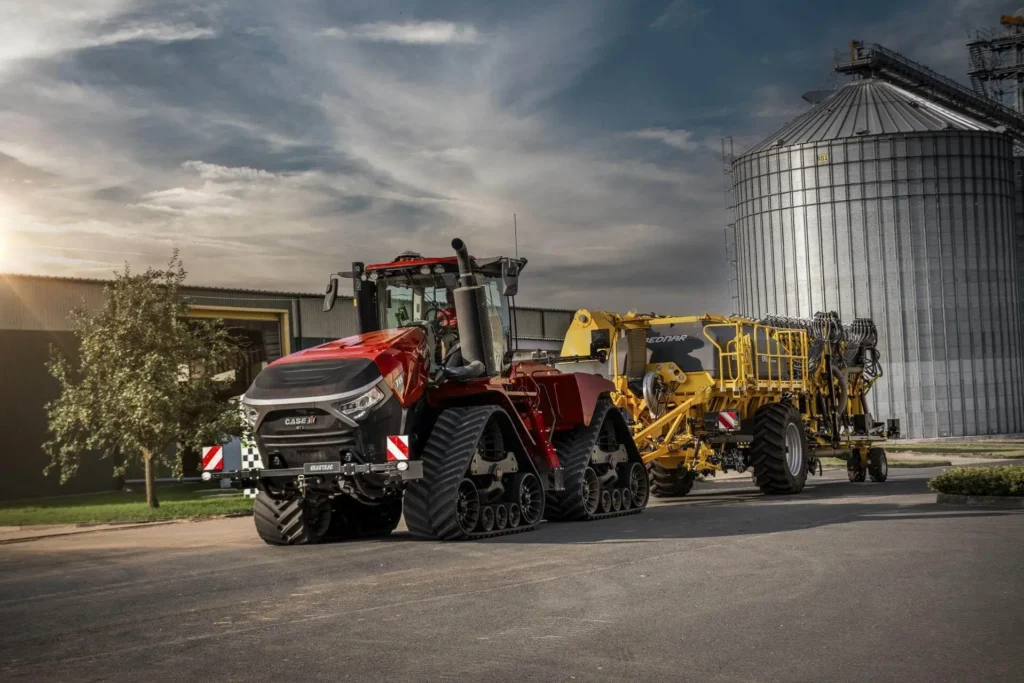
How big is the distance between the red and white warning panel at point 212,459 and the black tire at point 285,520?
697 millimetres

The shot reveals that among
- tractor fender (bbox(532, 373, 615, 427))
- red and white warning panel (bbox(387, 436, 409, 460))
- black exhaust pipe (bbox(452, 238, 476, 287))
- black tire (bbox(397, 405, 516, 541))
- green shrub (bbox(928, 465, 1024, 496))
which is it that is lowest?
→ green shrub (bbox(928, 465, 1024, 496))

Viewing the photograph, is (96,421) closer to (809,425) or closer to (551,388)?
(551,388)

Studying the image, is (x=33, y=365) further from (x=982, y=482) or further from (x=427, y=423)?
(x=982, y=482)

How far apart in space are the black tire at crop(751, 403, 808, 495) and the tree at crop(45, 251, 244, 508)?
10.2m

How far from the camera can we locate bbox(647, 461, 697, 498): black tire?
74.2 ft

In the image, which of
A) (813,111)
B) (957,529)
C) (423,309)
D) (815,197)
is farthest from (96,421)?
(813,111)

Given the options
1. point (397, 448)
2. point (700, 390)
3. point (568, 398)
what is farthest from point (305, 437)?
point (700, 390)

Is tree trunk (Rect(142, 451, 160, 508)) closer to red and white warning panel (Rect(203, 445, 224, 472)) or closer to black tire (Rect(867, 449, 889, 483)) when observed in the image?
red and white warning panel (Rect(203, 445, 224, 472))

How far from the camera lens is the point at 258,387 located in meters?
14.7

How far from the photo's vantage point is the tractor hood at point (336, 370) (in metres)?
14.3

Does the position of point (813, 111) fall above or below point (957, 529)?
above

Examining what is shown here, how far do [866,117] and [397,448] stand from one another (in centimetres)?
4664

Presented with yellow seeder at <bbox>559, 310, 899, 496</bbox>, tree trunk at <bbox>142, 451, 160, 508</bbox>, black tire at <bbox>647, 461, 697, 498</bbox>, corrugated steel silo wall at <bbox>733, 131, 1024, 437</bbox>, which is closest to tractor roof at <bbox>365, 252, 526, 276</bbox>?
yellow seeder at <bbox>559, 310, 899, 496</bbox>

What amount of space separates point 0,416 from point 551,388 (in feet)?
57.6
